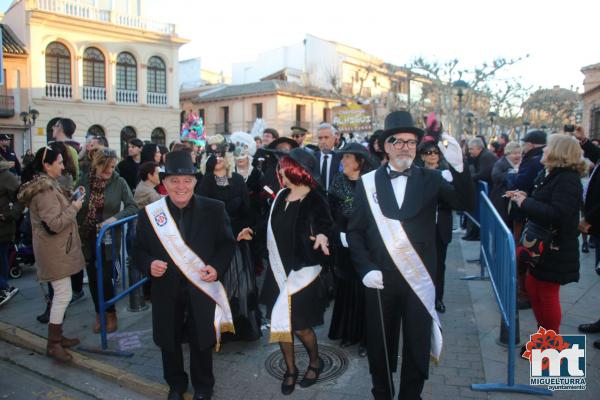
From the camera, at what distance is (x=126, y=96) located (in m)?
28.1

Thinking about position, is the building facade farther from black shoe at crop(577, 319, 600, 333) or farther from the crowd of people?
black shoe at crop(577, 319, 600, 333)

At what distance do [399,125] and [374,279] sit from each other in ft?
3.51

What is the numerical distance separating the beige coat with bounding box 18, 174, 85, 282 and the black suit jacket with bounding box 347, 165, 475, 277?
281 centimetres

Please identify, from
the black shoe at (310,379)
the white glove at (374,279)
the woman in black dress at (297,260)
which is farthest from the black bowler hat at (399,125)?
the black shoe at (310,379)

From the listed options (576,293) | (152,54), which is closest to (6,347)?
(576,293)

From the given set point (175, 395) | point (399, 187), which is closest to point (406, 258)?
point (399, 187)

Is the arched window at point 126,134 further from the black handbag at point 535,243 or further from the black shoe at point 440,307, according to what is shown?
the black handbag at point 535,243

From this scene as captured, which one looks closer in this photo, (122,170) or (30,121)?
(122,170)

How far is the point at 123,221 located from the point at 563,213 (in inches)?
159

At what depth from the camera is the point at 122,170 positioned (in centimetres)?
736

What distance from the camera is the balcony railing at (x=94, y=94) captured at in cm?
2658

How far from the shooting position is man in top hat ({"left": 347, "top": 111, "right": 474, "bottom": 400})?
3072mm

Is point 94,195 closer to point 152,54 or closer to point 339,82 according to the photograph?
point 152,54

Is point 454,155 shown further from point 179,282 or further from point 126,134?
point 126,134
